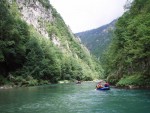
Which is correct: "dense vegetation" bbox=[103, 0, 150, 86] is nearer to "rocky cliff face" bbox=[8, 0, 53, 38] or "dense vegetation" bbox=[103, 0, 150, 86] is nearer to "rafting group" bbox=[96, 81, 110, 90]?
"rafting group" bbox=[96, 81, 110, 90]

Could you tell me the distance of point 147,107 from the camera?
28.4m

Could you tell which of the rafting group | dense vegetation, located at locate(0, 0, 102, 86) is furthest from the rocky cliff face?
the rafting group

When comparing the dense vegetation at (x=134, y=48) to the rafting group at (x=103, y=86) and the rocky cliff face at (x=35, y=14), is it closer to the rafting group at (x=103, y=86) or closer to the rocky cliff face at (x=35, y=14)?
the rafting group at (x=103, y=86)

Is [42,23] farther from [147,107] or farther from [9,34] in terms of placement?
[147,107]

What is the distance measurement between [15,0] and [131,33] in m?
94.5

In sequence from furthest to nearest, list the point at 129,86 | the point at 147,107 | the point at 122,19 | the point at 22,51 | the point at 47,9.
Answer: the point at 47,9 → the point at 22,51 → the point at 122,19 → the point at 129,86 → the point at 147,107

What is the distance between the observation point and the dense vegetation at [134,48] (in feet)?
157

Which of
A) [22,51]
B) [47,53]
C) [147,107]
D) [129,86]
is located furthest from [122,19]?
[147,107]

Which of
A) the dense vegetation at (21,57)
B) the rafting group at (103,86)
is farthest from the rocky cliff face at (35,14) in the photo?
the rafting group at (103,86)

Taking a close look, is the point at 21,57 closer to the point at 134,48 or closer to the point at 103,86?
the point at 103,86

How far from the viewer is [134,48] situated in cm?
5306

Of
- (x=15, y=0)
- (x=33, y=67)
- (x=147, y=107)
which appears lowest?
(x=147, y=107)

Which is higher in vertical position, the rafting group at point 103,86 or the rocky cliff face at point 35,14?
the rocky cliff face at point 35,14

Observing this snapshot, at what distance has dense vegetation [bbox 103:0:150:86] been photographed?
47781 millimetres
